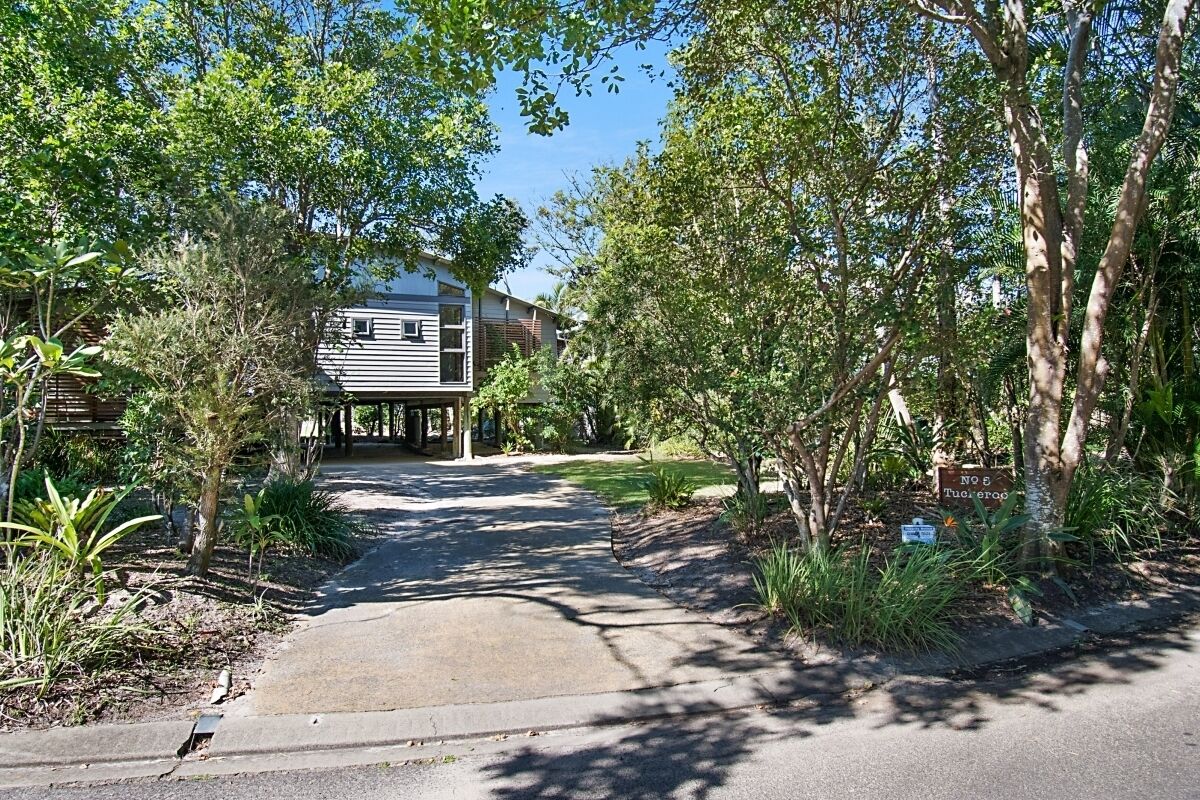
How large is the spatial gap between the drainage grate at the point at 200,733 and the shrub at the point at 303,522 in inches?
134

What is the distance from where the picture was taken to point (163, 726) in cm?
391

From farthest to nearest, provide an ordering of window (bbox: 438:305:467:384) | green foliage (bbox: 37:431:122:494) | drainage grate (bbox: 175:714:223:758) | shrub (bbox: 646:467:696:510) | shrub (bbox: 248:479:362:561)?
window (bbox: 438:305:467:384)
green foliage (bbox: 37:431:122:494)
shrub (bbox: 646:467:696:510)
shrub (bbox: 248:479:362:561)
drainage grate (bbox: 175:714:223:758)

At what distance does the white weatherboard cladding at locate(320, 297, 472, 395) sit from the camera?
Result: 70.6 feet

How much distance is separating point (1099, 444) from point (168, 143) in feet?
41.6

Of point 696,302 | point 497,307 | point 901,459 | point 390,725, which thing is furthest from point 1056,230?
point 497,307

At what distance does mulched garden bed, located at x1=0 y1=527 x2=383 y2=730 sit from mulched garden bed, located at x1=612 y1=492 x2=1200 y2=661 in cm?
335

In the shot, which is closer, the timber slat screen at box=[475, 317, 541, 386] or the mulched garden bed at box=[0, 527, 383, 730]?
the mulched garden bed at box=[0, 527, 383, 730]

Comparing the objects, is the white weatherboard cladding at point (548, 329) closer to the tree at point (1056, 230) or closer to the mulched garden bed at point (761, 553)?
the mulched garden bed at point (761, 553)

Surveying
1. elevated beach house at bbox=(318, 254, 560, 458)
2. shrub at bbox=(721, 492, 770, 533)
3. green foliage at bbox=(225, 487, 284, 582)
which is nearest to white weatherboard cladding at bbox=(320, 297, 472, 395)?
elevated beach house at bbox=(318, 254, 560, 458)

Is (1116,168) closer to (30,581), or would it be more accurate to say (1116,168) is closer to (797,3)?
(797,3)

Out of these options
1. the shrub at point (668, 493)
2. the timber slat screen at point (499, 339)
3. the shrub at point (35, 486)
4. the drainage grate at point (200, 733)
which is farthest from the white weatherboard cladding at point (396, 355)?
the drainage grate at point (200, 733)

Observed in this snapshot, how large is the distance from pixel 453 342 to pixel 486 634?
18.7 meters

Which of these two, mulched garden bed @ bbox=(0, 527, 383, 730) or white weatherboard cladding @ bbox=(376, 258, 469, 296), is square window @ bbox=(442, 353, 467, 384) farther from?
mulched garden bed @ bbox=(0, 527, 383, 730)

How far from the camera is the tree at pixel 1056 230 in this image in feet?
20.0
